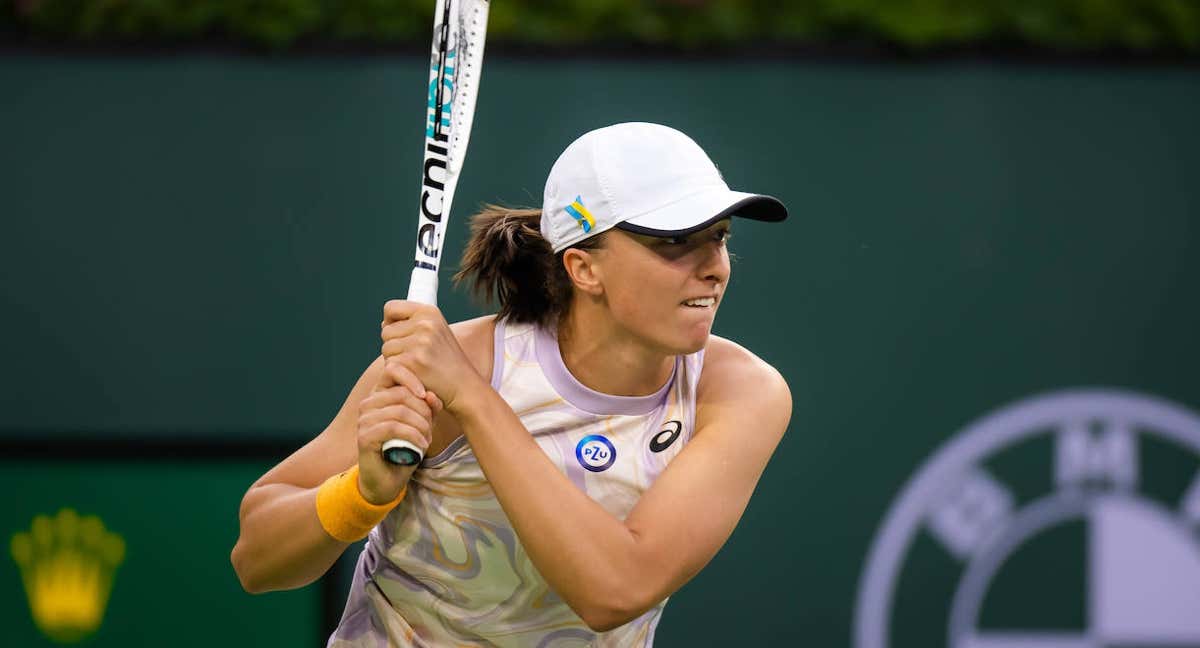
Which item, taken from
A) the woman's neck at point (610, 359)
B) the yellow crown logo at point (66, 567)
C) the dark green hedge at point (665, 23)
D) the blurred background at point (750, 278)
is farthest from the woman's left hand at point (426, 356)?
the yellow crown logo at point (66, 567)

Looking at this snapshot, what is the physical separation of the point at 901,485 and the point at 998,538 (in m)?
0.32

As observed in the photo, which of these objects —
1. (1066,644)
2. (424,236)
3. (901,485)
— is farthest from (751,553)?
(424,236)

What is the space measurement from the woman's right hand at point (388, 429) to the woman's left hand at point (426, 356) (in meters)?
0.02

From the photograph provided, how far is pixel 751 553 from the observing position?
13.7ft

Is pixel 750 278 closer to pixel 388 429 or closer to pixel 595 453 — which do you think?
pixel 595 453

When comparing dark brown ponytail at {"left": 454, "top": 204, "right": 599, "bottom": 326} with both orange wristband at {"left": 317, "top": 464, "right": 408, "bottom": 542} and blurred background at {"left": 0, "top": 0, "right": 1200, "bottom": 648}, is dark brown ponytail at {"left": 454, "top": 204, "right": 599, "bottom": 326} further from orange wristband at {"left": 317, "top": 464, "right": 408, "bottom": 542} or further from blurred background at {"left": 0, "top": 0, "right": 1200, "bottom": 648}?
blurred background at {"left": 0, "top": 0, "right": 1200, "bottom": 648}

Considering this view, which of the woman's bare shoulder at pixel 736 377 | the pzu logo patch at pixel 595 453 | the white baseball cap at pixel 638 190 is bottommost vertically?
the pzu logo patch at pixel 595 453

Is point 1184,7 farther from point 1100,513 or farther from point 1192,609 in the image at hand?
point 1192,609

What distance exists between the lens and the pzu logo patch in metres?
2.45

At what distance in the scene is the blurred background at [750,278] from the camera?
4082mm

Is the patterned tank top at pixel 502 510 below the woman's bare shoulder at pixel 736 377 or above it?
below

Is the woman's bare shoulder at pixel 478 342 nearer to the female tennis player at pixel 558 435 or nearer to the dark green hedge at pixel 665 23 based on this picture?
the female tennis player at pixel 558 435

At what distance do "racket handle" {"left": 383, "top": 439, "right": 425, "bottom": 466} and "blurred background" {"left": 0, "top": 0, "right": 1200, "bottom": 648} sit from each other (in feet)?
5.96

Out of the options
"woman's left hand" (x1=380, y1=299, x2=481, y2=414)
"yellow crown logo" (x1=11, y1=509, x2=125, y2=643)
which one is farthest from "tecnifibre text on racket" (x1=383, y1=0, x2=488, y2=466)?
"yellow crown logo" (x1=11, y1=509, x2=125, y2=643)
